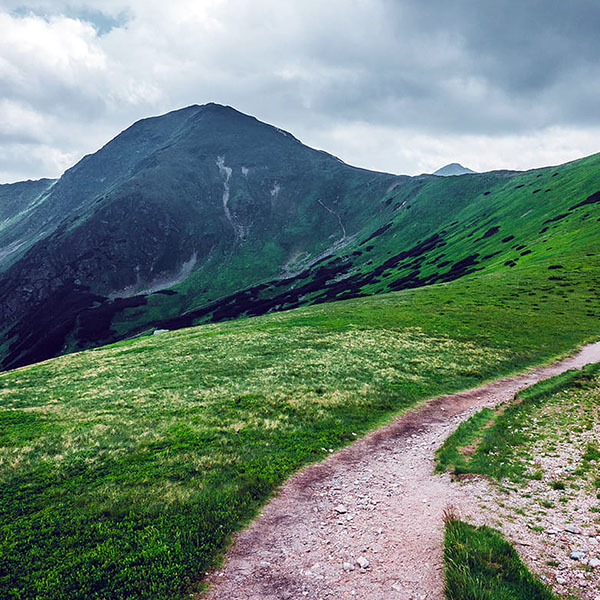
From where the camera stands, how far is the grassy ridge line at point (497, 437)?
14.6m

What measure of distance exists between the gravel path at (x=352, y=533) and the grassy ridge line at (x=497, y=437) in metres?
1.07

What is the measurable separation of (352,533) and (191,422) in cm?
1321

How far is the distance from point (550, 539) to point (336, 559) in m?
6.42

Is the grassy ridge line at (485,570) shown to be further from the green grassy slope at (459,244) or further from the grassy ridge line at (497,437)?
the green grassy slope at (459,244)

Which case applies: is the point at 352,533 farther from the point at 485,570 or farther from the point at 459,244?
the point at 459,244

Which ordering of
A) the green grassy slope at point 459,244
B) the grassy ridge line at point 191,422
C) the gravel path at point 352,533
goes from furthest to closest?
1. the green grassy slope at point 459,244
2. the grassy ridge line at point 191,422
3. the gravel path at point 352,533

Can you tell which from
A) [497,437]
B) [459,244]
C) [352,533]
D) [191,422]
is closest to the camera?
[352,533]

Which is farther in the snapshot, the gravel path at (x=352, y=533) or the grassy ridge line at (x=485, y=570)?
the gravel path at (x=352, y=533)

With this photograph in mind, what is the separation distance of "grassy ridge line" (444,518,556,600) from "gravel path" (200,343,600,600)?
45 centimetres

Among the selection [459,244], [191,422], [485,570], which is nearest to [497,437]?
[485,570]

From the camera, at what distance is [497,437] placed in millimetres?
17297

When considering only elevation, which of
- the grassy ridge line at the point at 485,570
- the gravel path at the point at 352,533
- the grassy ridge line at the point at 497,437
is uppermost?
the grassy ridge line at the point at 485,570

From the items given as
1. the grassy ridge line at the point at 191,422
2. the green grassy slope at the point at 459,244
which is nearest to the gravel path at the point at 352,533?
the grassy ridge line at the point at 191,422

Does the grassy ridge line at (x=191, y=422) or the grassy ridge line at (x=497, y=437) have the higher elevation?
the grassy ridge line at (x=191, y=422)
